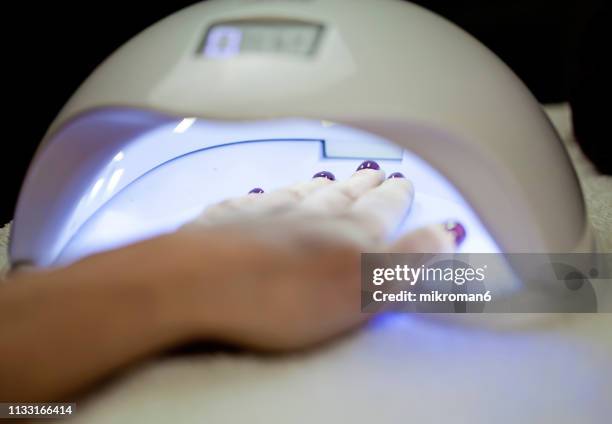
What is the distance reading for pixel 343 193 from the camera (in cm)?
51

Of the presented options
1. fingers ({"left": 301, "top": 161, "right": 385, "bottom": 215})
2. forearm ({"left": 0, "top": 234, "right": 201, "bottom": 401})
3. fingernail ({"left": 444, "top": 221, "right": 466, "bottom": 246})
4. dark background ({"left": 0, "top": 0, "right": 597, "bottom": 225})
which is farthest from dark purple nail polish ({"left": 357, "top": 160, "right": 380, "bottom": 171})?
dark background ({"left": 0, "top": 0, "right": 597, "bottom": 225})

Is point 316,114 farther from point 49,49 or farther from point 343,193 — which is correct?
point 49,49

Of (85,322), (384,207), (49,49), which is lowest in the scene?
(85,322)

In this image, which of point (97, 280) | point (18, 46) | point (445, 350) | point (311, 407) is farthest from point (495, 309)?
point (18, 46)

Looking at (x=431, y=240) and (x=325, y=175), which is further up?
(x=325, y=175)

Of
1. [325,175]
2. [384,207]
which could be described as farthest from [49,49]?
[384,207]

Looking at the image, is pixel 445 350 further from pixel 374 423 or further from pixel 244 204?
pixel 244 204

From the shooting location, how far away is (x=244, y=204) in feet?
1.67

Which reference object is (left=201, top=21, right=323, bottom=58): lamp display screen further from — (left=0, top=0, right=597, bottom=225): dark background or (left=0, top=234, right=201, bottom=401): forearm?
(left=0, top=0, right=597, bottom=225): dark background

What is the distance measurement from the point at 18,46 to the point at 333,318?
0.79 metres

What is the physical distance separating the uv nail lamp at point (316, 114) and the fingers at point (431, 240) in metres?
0.01

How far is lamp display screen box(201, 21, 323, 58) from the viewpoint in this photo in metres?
0.44

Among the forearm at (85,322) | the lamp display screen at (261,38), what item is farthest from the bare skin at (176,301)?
the lamp display screen at (261,38)

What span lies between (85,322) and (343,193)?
0.23 metres
